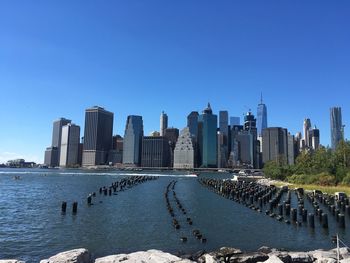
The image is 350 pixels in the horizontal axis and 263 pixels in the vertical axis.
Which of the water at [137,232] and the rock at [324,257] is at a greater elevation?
the rock at [324,257]

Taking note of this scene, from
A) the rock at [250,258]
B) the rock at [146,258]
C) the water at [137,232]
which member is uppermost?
the rock at [146,258]

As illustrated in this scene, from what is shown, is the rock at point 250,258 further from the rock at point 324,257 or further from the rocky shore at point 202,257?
the rock at point 324,257

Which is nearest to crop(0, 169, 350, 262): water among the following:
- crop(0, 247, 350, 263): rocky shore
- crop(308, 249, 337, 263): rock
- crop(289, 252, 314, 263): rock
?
crop(0, 247, 350, 263): rocky shore

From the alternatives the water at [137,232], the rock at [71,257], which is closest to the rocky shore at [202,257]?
the rock at [71,257]

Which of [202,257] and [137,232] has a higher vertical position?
[202,257]

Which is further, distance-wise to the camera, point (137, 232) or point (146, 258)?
point (137, 232)

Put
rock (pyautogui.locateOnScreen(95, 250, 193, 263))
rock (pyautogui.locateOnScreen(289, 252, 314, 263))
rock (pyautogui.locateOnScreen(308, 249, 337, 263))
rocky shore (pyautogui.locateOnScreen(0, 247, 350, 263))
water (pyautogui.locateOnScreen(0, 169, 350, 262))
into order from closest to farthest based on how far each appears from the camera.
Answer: rocky shore (pyautogui.locateOnScreen(0, 247, 350, 263)) < rock (pyautogui.locateOnScreen(95, 250, 193, 263)) < rock (pyautogui.locateOnScreen(308, 249, 337, 263)) < rock (pyautogui.locateOnScreen(289, 252, 314, 263)) < water (pyautogui.locateOnScreen(0, 169, 350, 262))

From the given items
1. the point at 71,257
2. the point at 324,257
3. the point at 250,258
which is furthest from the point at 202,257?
the point at 71,257

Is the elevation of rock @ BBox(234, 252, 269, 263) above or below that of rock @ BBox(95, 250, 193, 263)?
below

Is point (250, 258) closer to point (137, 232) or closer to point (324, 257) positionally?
point (324, 257)

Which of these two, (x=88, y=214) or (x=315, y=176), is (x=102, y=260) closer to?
(x=88, y=214)

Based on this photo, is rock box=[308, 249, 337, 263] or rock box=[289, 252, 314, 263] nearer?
rock box=[308, 249, 337, 263]

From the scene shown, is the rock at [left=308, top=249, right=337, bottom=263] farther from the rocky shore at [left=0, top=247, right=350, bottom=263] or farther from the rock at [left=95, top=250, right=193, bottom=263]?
the rock at [left=95, top=250, right=193, bottom=263]

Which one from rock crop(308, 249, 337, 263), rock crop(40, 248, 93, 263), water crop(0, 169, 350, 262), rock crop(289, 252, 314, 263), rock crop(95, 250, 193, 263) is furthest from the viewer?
water crop(0, 169, 350, 262)
